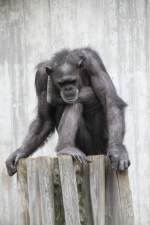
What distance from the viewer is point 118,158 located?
241 inches

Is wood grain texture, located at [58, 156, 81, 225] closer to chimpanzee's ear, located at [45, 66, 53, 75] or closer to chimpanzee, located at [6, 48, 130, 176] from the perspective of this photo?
chimpanzee, located at [6, 48, 130, 176]

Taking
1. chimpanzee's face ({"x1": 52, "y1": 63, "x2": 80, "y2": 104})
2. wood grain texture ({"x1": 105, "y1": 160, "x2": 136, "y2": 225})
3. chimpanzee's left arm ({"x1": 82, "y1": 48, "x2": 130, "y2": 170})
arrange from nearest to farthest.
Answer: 1. wood grain texture ({"x1": 105, "y1": 160, "x2": 136, "y2": 225})
2. chimpanzee's left arm ({"x1": 82, "y1": 48, "x2": 130, "y2": 170})
3. chimpanzee's face ({"x1": 52, "y1": 63, "x2": 80, "y2": 104})

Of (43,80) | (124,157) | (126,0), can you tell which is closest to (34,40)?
(126,0)

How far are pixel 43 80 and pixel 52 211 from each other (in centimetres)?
165

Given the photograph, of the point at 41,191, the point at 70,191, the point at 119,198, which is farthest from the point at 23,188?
the point at 119,198

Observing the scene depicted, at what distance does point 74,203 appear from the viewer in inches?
239

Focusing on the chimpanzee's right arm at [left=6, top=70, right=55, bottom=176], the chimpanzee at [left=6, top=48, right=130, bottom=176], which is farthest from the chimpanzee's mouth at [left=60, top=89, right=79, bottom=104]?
the chimpanzee's right arm at [left=6, top=70, right=55, bottom=176]

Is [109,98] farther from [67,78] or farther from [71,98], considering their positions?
[67,78]

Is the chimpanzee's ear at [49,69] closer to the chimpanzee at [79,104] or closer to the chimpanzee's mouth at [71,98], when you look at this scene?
the chimpanzee at [79,104]

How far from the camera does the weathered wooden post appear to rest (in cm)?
607

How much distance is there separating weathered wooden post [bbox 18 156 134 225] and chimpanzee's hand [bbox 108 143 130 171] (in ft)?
0.23

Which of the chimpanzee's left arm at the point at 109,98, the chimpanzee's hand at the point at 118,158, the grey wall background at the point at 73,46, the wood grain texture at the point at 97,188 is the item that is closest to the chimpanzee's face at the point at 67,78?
the chimpanzee's left arm at the point at 109,98

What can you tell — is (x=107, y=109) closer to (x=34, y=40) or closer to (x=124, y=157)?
(x=124, y=157)

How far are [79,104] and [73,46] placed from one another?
9.49ft
